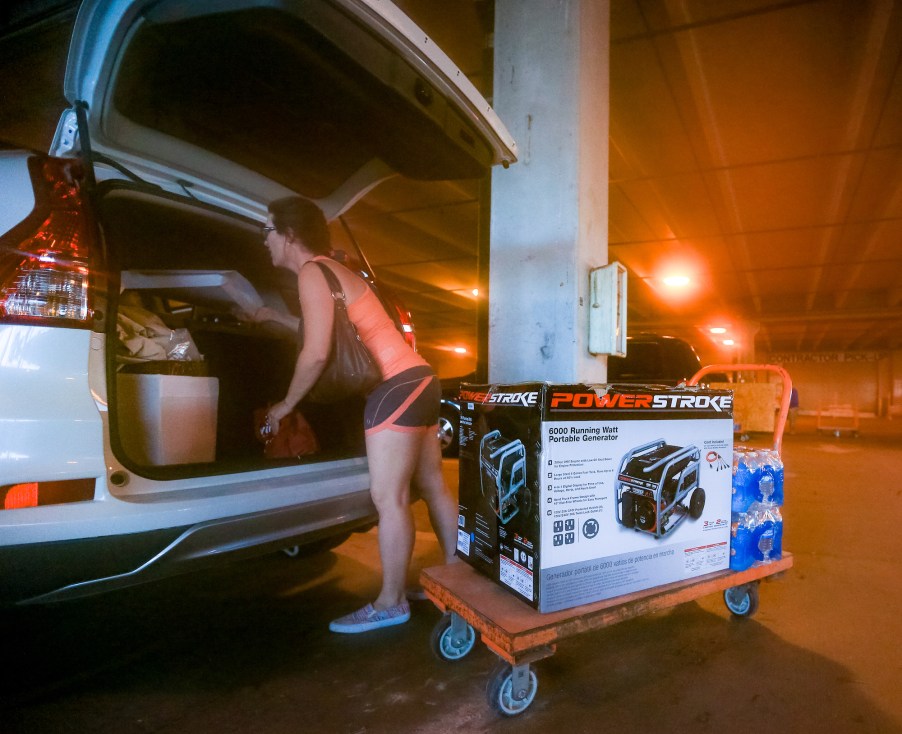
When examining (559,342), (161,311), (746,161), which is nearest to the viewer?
(559,342)

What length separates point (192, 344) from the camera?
196 centimetres

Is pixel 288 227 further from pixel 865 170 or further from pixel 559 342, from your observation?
pixel 865 170

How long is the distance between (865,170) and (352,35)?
6363mm

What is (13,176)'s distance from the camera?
4.41 feet

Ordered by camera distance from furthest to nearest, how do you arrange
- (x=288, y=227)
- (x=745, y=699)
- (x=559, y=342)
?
(x=559, y=342) → (x=288, y=227) → (x=745, y=699)

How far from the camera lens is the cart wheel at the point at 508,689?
4.99 feet

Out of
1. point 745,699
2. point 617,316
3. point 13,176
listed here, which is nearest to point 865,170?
point 617,316

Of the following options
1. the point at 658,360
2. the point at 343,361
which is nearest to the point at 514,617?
the point at 343,361

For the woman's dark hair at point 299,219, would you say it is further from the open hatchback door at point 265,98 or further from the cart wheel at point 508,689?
the cart wheel at point 508,689

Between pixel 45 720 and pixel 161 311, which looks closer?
pixel 45 720

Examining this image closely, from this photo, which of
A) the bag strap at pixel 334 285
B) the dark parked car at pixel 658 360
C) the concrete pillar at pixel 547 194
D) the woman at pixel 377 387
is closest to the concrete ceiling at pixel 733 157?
the concrete pillar at pixel 547 194

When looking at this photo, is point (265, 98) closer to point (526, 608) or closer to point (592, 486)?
point (592, 486)

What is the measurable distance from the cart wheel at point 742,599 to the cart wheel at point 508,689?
112 centimetres

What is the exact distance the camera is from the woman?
6.21ft
